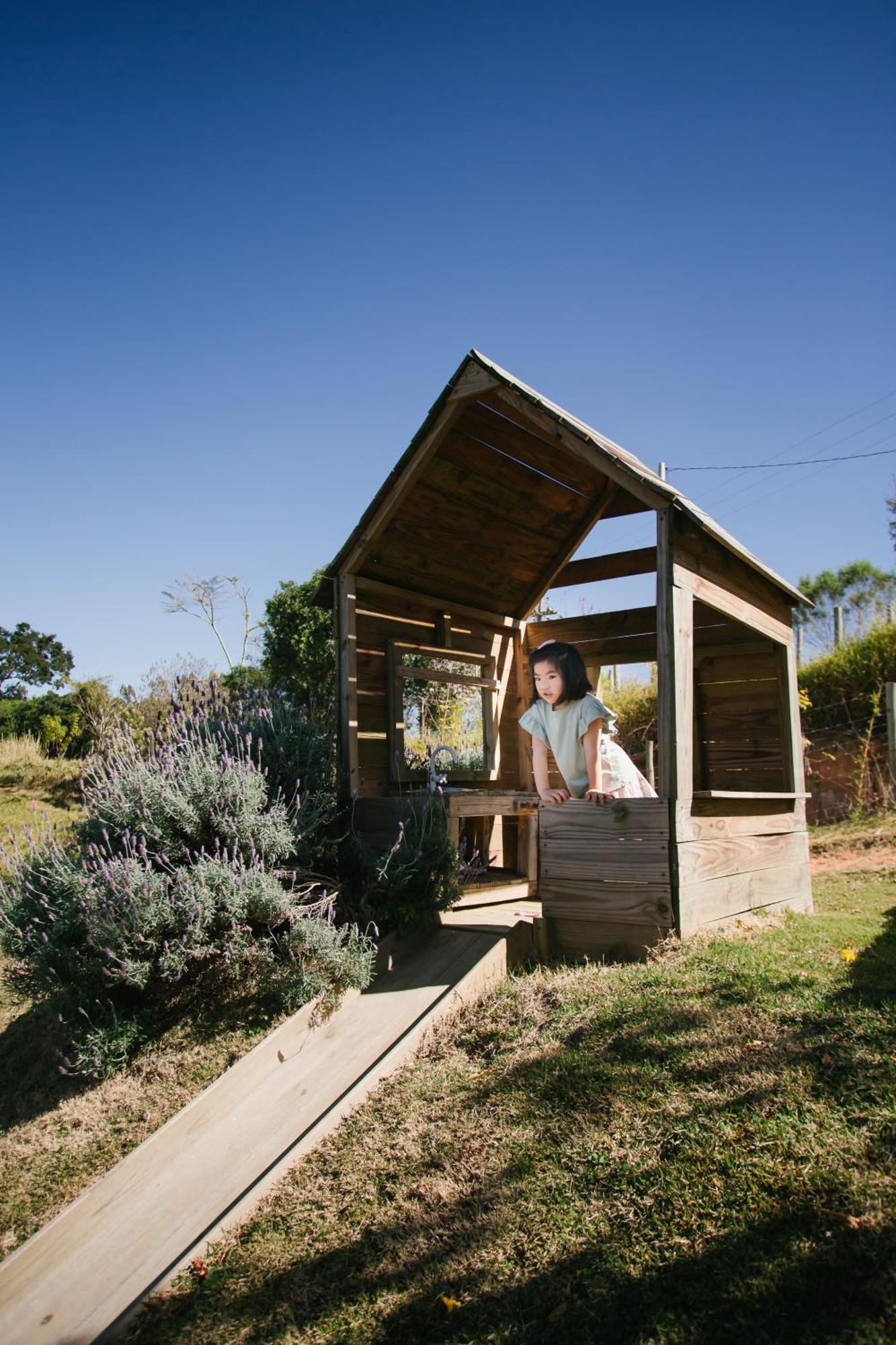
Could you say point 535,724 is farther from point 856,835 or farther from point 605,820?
point 856,835

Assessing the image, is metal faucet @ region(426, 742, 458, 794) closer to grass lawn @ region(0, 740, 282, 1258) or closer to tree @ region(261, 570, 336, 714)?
grass lawn @ region(0, 740, 282, 1258)

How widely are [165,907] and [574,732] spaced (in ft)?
9.83

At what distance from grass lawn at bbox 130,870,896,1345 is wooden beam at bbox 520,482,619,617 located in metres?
4.93

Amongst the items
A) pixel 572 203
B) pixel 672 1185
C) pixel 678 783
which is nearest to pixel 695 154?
pixel 572 203

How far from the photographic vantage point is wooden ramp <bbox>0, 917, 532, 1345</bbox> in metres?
2.93

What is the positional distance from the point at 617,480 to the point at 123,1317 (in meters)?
4.99

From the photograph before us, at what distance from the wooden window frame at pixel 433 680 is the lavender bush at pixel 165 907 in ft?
6.66

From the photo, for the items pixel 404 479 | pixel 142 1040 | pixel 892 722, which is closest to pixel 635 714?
pixel 892 722

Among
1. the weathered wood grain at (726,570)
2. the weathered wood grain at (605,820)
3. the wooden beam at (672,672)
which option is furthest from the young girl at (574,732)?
the weathered wood grain at (726,570)

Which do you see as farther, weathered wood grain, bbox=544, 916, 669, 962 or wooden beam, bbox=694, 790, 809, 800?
wooden beam, bbox=694, 790, 809, 800

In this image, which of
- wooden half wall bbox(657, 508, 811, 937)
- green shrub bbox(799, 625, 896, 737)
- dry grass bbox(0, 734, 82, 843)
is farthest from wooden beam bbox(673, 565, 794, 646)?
dry grass bbox(0, 734, 82, 843)

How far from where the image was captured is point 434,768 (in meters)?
7.16

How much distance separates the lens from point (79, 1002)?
4488mm

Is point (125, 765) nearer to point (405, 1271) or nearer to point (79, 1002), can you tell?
point (79, 1002)
